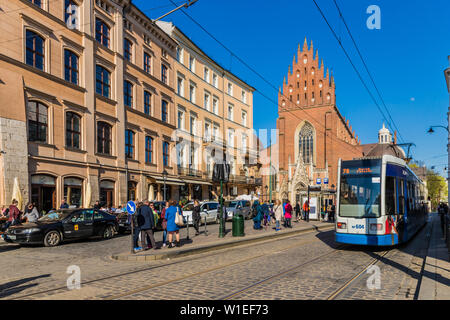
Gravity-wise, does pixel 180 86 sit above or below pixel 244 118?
above

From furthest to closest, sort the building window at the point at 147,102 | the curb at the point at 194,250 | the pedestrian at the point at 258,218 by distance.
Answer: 1. the building window at the point at 147,102
2. the pedestrian at the point at 258,218
3. the curb at the point at 194,250

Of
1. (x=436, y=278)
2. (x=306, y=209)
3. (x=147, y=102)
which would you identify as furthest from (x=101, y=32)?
(x=436, y=278)

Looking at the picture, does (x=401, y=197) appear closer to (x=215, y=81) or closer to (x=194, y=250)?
(x=194, y=250)

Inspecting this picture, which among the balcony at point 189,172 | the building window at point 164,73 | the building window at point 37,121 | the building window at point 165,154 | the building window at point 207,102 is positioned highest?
the building window at point 164,73

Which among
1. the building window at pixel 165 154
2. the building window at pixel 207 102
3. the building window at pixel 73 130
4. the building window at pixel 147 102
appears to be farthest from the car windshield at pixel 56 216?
the building window at pixel 207 102

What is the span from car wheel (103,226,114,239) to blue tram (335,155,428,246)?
9.54 metres

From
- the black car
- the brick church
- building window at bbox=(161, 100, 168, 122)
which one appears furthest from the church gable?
the black car

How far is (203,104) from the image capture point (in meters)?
38.2

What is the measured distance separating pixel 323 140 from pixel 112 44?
125 feet

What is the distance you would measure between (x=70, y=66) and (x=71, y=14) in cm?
316

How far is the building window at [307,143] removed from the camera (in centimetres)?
5759

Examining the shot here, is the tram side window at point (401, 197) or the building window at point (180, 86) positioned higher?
the building window at point (180, 86)

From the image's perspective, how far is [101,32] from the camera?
24938mm

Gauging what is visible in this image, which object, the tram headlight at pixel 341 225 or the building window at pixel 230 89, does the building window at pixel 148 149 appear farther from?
the tram headlight at pixel 341 225
